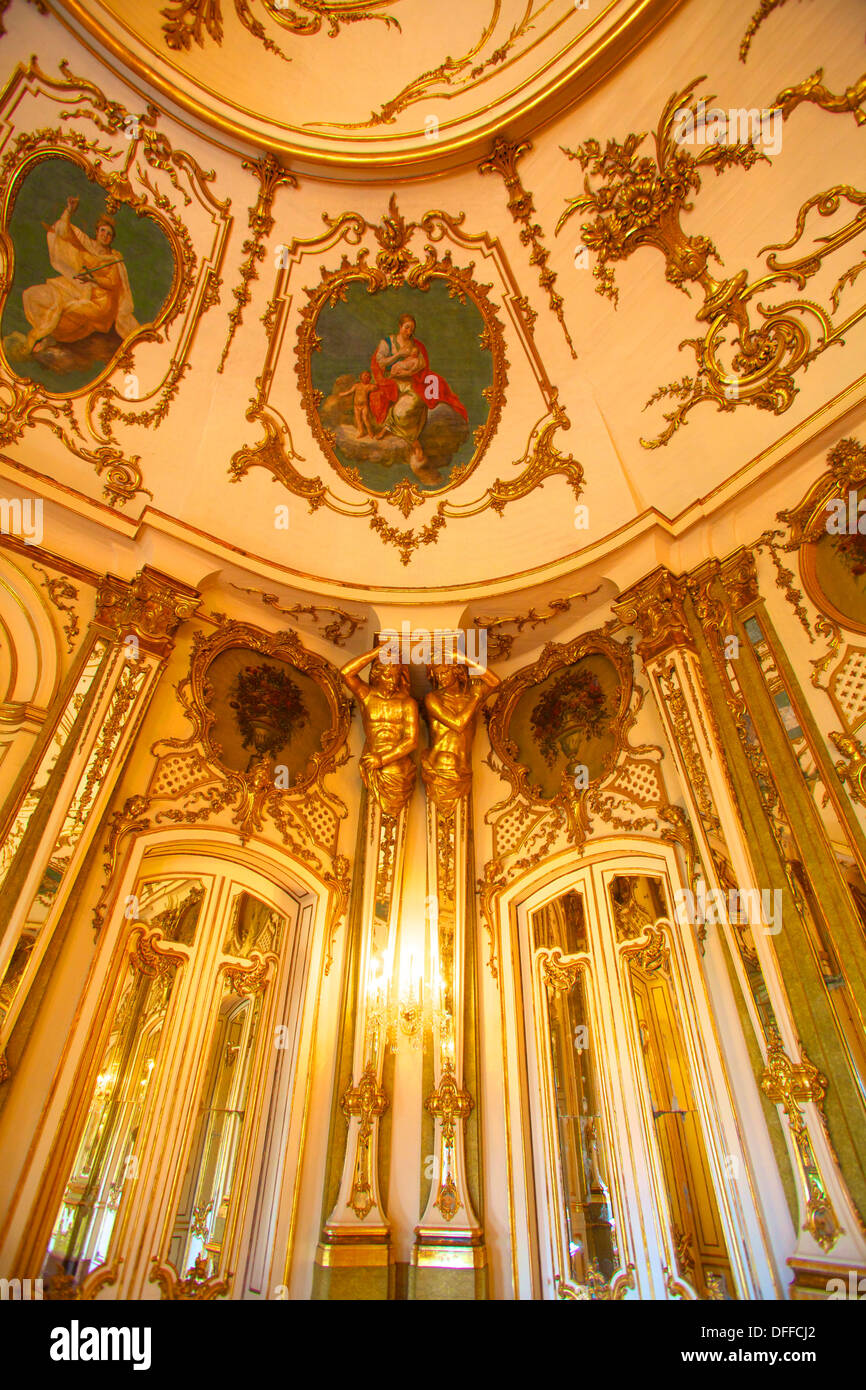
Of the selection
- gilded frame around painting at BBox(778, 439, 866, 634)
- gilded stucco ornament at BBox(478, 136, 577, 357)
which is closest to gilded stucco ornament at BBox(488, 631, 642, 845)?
gilded frame around painting at BBox(778, 439, 866, 634)

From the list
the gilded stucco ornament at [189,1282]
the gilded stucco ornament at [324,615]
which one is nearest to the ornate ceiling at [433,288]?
the gilded stucco ornament at [324,615]

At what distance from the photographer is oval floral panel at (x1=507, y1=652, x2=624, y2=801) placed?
7.00 meters

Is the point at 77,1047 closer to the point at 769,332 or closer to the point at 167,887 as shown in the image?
the point at 167,887

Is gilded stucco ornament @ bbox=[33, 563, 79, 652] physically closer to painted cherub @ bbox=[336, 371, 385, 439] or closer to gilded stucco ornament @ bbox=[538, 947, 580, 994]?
painted cherub @ bbox=[336, 371, 385, 439]

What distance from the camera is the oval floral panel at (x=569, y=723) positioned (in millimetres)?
6996

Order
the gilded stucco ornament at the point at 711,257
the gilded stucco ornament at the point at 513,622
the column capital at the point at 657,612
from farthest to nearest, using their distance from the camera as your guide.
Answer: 1. the gilded stucco ornament at the point at 513,622
2. the column capital at the point at 657,612
3. the gilded stucco ornament at the point at 711,257

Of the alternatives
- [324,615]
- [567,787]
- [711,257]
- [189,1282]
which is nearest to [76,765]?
[324,615]

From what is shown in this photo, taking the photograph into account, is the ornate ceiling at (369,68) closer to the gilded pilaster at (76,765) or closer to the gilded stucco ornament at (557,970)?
the gilded pilaster at (76,765)

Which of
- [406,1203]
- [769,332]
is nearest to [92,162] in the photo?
[769,332]

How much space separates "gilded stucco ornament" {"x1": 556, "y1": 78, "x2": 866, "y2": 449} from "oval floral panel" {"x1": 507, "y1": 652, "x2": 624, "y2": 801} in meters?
2.28

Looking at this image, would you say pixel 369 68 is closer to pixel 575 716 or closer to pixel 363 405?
pixel 363 405

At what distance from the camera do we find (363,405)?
7898 millimetres

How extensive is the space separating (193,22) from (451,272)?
290 centimetres

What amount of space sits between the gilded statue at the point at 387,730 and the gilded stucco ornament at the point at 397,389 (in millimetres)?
1434
